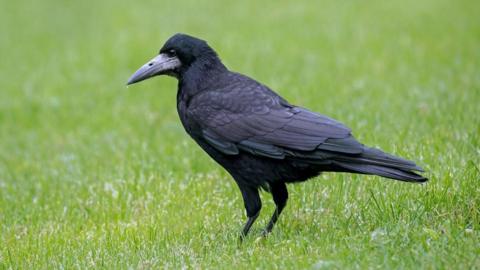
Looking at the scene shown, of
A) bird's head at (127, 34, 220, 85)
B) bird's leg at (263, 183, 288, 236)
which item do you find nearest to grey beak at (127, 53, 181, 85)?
bird's head at (127, 34, 220, 85)

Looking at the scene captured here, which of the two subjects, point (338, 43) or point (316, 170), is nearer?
point (316, 170)

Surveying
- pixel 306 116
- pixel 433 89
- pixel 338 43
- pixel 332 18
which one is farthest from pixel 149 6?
pixel 306 116

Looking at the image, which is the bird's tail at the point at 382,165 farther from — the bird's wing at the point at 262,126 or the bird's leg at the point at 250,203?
the bird's leg at the point at 250,203

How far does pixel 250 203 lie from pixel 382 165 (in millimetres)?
1155

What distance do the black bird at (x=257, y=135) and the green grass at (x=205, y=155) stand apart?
0.40 meters

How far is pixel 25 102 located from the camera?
41.3 ft

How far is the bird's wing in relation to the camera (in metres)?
5.72

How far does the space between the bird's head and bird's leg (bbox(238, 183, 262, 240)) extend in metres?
1.19

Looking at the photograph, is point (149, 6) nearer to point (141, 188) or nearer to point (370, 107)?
point (370, 107)

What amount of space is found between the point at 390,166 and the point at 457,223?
62 cm

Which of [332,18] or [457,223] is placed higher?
[332,18]

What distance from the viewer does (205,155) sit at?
862cm

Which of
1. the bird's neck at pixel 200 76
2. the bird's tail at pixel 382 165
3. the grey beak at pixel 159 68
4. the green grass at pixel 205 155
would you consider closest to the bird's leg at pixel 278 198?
the green grass at pixel 205 155

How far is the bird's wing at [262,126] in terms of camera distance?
5.72 meters
